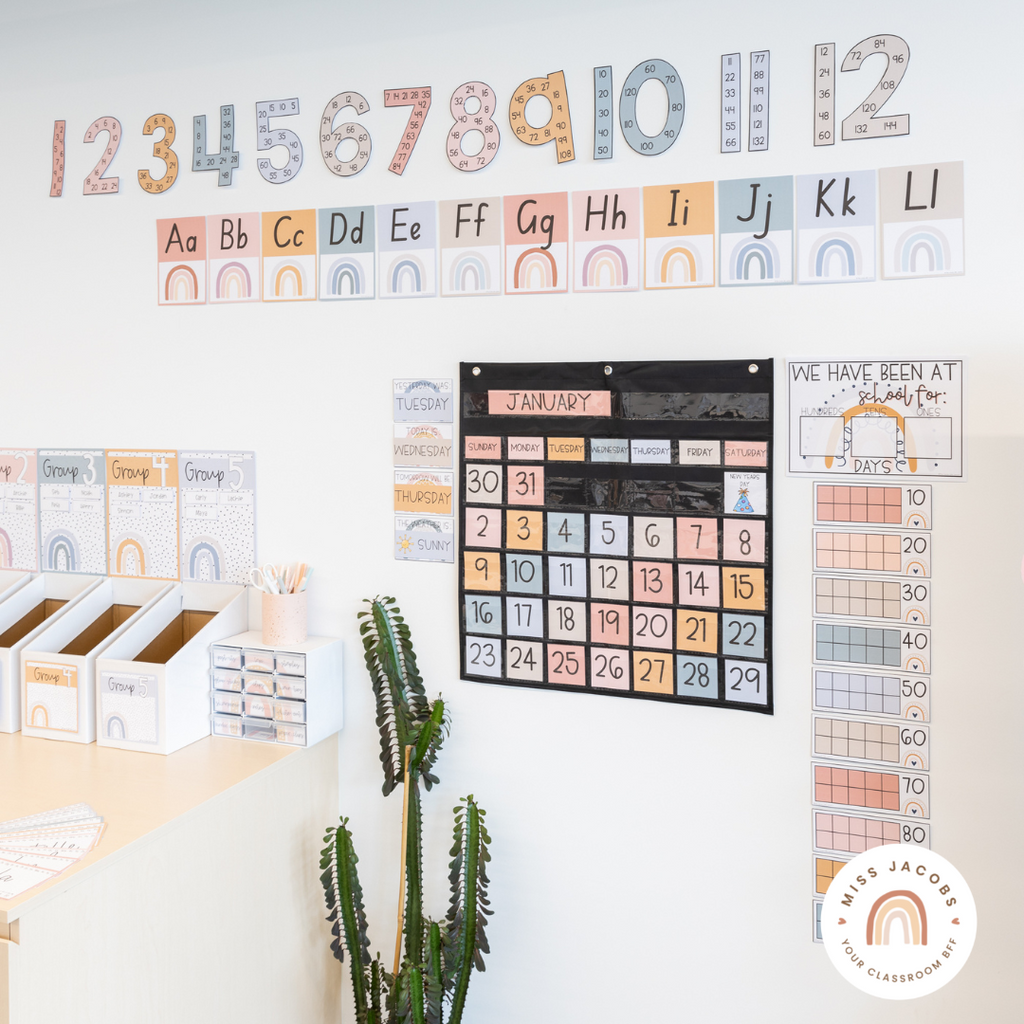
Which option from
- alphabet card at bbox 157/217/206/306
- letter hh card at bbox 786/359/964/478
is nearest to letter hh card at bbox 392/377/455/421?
alphabet card at bbox 157/217/206/306

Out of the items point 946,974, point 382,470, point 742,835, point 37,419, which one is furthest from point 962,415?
point 37,419

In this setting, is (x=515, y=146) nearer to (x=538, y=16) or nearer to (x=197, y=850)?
(x=538, y=16)

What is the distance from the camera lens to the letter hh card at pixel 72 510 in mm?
1969

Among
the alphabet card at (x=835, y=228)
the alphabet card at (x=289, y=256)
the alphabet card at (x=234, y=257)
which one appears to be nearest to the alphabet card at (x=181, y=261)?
the alphabet card at (x=234, y=257)

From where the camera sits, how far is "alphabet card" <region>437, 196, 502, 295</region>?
5.44ft

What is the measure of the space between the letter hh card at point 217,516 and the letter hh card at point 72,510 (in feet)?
0.73

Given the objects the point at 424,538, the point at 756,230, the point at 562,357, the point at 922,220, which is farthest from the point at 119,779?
the point at 922,220

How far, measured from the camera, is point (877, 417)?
1.47 meters

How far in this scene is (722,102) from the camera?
1.52 m

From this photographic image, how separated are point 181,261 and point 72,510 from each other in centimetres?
62

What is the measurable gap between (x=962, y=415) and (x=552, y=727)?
0.90 metres

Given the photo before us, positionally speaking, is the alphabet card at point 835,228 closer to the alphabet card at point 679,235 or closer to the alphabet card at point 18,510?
the alphabet card at point 679,235

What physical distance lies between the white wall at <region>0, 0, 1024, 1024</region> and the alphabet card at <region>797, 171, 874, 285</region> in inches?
1.2

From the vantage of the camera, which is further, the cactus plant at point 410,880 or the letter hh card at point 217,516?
the letter hh card at point 217,516
